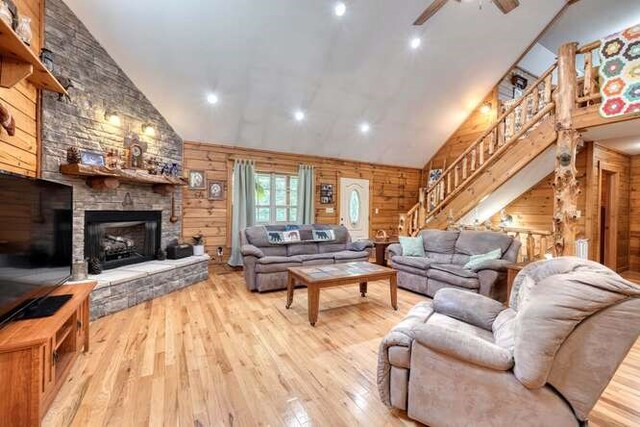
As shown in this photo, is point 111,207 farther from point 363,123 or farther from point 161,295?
point 363,123

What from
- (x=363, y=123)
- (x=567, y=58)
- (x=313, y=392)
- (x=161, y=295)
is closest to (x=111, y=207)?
(x=161, y=295)

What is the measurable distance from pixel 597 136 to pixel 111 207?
707cm

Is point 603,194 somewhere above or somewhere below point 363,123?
below

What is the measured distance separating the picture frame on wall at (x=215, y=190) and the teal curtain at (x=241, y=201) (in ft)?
0.76

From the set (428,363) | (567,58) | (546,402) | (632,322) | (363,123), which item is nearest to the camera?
(632,322)

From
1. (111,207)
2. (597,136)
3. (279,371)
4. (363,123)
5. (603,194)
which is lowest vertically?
(279,371)

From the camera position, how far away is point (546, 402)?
125 cm

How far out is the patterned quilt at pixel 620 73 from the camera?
3211mm

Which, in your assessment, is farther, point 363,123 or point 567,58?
point 363,123

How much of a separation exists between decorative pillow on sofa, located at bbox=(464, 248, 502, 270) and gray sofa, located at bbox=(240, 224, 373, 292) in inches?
65.6

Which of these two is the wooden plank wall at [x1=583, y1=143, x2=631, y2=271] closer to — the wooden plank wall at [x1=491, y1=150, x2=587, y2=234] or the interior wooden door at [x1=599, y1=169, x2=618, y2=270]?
the interior wooden door at [x1=599, y1=169, x2=618, y2=270]

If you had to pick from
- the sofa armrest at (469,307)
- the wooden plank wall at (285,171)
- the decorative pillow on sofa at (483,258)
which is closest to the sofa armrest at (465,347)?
the sofa armrest at (469,307)

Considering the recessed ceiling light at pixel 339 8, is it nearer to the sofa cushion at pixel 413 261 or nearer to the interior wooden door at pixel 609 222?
the sofa cushion at pixel 413 261

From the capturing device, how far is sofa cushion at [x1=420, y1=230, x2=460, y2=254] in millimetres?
4340
